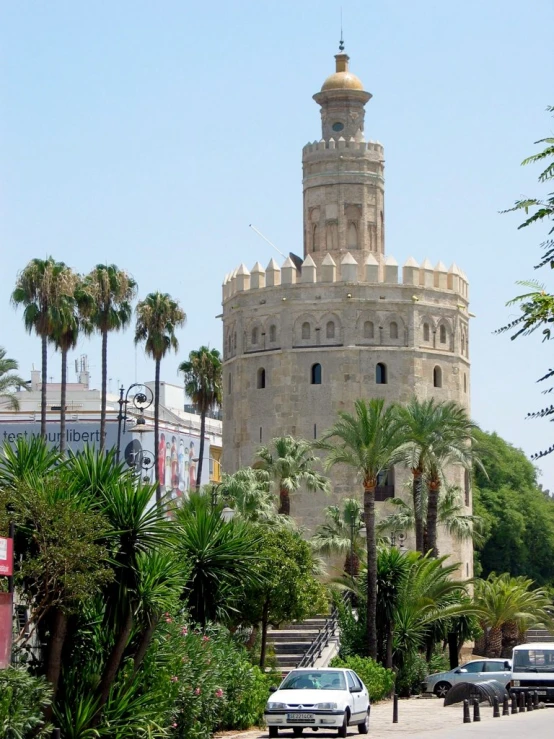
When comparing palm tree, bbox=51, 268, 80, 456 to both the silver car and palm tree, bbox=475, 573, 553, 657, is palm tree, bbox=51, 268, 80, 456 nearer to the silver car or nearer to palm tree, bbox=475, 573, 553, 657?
palm tree, bbox=475, 573, 553, 657

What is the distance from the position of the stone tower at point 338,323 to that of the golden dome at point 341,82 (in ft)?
0.13

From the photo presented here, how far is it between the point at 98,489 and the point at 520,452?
215ft

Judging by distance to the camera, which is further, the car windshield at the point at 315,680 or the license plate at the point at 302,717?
the car windshield at the point at 315,680

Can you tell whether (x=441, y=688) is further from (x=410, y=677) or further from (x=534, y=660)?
(x=534, y=660)

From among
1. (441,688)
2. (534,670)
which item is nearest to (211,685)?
(534,670)

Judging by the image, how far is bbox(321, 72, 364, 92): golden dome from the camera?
6306 cm

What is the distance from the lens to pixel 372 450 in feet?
111

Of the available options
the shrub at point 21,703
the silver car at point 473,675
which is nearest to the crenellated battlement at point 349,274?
the silver car at point 473,675

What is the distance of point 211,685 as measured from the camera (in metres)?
21.0

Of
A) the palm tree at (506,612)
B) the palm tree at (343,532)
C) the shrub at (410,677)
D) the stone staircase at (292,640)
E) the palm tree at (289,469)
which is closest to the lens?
the shrub at (410,677)

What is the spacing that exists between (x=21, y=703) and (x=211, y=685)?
17.5 ft

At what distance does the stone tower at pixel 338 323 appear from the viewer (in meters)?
60.3

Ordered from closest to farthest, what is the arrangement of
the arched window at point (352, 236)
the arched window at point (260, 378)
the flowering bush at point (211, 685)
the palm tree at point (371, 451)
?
the flowering bush at point (211, 685), the palm tree at point (371, 451), the arched window at point (260, 378), the arched window at point (352, 236)

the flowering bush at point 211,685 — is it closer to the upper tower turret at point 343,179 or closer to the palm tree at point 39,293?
the palm tree at point 39,293
